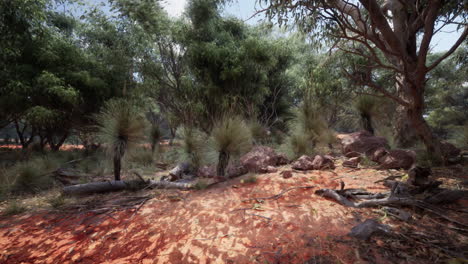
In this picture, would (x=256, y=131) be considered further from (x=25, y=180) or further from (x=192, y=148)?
(x=25, y=180)

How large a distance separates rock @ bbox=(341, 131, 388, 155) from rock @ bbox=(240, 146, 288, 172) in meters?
1.45

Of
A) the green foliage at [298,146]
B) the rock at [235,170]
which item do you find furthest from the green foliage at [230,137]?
the green foliage at [298,146]

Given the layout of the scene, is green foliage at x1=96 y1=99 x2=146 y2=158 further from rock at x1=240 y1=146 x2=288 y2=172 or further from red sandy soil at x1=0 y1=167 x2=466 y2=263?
rock at x1=240 y1=146 x2=288 y2=172

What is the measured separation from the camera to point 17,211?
2645 mm

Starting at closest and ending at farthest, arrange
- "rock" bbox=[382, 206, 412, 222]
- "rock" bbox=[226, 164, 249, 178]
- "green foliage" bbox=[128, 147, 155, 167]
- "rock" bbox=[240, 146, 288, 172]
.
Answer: "rock" bbox=[382, 206, 412, 222] → "rock" bbox=[226, 164, 249, 178] → "rock" bbox=[240, 146, 288, 172] → "green foliage" bbox=[128, 147, 155, 167]

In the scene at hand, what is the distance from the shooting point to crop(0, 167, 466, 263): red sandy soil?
59.9 inches

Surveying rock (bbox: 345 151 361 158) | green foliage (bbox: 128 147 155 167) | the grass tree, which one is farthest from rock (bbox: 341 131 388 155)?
the grass tree

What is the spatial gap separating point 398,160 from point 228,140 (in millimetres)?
2754

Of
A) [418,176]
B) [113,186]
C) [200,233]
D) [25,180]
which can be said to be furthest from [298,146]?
[25,180]

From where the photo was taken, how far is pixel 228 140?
11.2 ft

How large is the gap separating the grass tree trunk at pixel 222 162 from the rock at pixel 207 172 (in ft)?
1.86

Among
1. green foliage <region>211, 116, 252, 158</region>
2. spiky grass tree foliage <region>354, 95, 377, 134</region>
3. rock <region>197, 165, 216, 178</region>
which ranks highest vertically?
spiky grass tree foliage <region>354, 95, 377, 134</region>

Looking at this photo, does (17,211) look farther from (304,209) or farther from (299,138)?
(299,138)

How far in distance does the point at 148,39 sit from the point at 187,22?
5.58 feet
